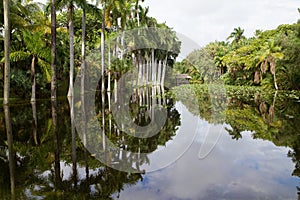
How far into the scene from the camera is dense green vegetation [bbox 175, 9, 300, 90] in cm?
3056

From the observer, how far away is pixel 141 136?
345 inches

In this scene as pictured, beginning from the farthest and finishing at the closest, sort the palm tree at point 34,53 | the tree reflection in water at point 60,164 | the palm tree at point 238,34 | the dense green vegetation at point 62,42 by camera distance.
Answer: the palm tree at point 238,34
the dense green vegetation at point 62,42
the palm tree at point 34,53
the tree reflection in water at point 60,164

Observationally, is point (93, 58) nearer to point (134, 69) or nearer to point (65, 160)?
point (134, 69)

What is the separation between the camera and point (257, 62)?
38.7 metres

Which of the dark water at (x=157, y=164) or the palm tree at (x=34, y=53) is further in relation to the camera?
the palm tree at (x=34, y=53)

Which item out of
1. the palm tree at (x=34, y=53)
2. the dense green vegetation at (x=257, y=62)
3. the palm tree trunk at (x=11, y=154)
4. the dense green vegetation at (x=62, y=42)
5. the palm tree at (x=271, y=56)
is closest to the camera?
the palm tree trunk at (x=11, y=154)

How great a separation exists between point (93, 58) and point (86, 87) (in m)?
3.37

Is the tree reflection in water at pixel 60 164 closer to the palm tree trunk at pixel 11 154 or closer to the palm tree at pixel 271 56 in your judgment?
the palm tree trunk at pixel 11 154

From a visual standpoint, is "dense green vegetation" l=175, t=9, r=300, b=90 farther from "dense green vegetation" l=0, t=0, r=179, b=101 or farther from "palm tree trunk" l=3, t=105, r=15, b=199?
"palm tree trunk" l=3, t=105, r=15, b=199

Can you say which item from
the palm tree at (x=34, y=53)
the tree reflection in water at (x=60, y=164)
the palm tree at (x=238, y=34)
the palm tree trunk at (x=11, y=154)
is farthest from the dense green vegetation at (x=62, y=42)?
the palm tree at (x=238, y=34)

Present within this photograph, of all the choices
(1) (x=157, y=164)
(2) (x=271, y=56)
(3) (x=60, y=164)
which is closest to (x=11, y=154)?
(3) (x=60, y=164)

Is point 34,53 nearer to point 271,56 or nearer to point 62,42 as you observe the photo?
point 62,42

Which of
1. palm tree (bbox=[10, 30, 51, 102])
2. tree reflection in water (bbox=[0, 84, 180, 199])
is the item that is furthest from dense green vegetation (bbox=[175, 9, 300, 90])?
tree reflection in water (bbox=[0, 84, 180, 199])

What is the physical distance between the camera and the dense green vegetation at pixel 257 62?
30.6 m
